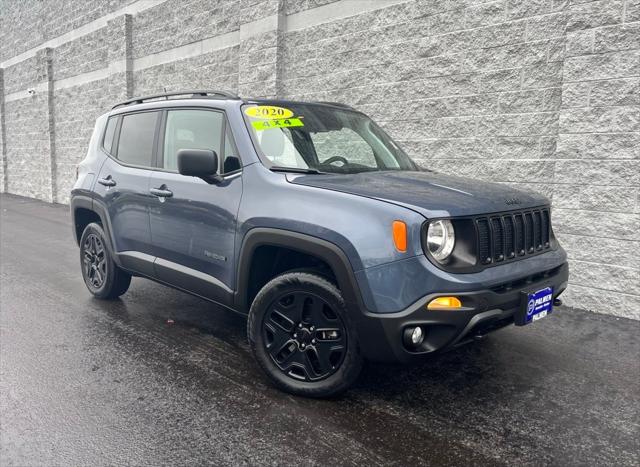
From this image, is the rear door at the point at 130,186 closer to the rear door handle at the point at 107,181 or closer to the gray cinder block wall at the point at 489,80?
the rear door handle at the point at 107,181

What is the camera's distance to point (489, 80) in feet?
20.4

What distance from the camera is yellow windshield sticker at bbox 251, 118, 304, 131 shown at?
3.90m

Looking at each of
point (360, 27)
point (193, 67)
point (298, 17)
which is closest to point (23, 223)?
point (193, 67)

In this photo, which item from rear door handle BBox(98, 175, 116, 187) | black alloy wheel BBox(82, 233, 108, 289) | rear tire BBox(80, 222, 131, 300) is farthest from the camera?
black alloy wheel BBox(82, 233, 108, 289)

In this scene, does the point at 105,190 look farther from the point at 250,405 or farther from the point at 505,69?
the point at 505,69

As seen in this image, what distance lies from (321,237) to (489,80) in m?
4.08

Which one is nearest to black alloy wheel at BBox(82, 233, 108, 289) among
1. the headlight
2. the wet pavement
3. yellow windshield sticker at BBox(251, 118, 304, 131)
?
the wet pavement

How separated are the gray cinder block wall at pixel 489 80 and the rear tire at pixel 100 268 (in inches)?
157

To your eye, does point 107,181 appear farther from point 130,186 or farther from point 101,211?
point 130,186

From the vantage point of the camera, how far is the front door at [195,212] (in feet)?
12.5

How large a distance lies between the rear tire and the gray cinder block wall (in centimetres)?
400

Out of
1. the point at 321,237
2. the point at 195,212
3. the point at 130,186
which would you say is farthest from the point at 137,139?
the point at 321,237

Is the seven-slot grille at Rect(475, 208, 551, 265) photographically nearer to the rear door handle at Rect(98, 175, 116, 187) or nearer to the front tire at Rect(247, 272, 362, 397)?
the front tire at Rect(247, 272, 362, 397)

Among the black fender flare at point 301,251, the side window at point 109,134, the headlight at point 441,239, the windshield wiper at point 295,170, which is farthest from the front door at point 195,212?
the headlight at point 441,239
